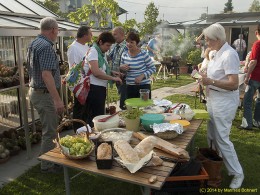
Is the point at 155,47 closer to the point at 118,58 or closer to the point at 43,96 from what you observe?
the point at 118,58

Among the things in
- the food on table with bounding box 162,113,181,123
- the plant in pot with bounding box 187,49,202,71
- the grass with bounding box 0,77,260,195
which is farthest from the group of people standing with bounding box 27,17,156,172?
the plant in pot with bounding box 187,49,202,71

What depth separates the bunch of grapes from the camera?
6.81 ft

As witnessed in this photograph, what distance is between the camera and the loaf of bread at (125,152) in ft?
6.32

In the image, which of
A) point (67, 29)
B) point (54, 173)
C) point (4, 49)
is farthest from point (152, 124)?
point (4, 49)

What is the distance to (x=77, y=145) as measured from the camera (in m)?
2.12

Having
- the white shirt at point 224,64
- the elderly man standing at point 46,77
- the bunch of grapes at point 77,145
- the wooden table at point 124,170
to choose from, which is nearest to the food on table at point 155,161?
the wooden table at point 124,170

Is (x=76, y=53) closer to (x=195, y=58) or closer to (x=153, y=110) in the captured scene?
(x=153, y=110)

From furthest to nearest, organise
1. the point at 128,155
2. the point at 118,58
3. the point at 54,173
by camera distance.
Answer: the point at 118,58, the point at 54,173, the point at 128,155

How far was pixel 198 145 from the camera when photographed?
434cm

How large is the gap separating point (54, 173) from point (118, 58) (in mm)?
2014

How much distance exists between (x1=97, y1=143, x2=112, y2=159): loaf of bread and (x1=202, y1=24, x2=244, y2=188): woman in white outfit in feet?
4.39

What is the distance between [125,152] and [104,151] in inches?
6.5

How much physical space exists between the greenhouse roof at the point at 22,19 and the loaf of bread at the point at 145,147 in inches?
92.3

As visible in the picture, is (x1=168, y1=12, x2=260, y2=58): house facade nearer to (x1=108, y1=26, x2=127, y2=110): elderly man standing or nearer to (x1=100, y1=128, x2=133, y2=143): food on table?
(x1=108, y1=26, x2=127, y2=110): elderly man standing
